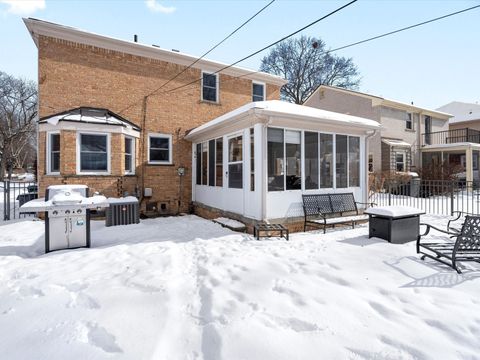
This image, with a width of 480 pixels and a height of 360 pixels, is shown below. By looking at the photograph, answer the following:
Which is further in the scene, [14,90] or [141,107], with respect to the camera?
[14,90]

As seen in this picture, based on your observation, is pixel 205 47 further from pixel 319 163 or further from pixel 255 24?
pixel 319 163

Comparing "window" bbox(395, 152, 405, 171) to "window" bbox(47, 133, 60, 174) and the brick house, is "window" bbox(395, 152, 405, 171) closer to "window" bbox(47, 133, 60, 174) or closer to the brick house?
the brick house

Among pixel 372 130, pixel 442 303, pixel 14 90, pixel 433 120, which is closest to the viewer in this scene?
pixel 442 303

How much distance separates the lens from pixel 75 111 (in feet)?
33.8

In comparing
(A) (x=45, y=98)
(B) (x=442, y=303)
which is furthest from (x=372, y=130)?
(A) (x=45, y=98)

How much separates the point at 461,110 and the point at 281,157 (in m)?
39.5

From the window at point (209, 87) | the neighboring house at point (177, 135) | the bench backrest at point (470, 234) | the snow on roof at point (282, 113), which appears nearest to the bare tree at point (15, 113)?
the neighboring house at point (177, 135)

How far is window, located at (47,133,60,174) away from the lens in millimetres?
9828

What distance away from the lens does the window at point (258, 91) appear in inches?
583

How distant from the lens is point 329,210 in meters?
8.28

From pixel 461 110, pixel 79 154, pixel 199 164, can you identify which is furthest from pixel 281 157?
pixel 461 110

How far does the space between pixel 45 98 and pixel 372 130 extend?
11953mm

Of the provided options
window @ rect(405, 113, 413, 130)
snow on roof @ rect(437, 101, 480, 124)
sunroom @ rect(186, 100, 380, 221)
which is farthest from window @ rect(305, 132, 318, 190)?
snow on roof @ rect(437, 101, 480, 124)

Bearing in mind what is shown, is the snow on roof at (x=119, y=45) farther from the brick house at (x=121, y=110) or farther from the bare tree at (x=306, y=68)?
the bare tree at (x=306, y=68)
